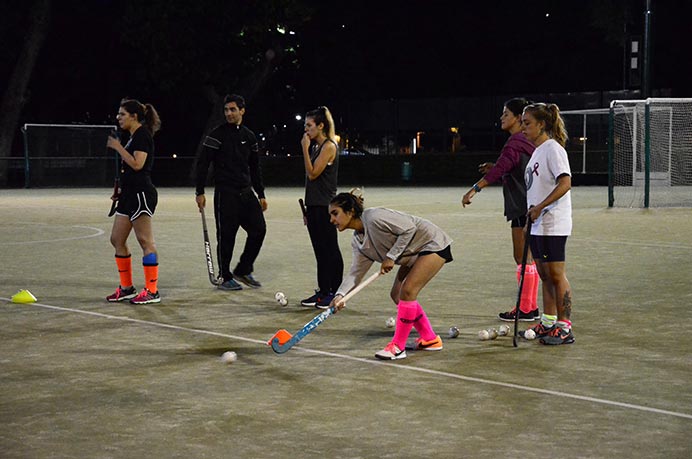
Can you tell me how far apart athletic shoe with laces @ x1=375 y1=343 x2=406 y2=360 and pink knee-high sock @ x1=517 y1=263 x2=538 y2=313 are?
6.25ft

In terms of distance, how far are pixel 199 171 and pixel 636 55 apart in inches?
894

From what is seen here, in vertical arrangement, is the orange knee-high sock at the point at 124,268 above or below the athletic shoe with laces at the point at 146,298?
above

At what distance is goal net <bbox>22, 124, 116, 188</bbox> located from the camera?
41531mm

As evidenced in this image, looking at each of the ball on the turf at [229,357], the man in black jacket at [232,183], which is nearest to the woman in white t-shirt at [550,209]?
the ball on the turf at [229,357]

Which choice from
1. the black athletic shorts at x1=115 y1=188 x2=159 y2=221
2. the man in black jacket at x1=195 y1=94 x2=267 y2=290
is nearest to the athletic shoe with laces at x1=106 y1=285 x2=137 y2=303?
the black athletic shorts at x1=115 y1=188 x2=159 y2=221

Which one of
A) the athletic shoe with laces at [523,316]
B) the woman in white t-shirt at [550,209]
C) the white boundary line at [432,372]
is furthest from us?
the athletic shoe with laces at [523,316]

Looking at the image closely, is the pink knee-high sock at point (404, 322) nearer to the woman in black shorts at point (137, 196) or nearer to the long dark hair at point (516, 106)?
the long dark hair at point (516, 106)

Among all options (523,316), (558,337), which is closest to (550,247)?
(558,337)

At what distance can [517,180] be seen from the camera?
910 centimetres

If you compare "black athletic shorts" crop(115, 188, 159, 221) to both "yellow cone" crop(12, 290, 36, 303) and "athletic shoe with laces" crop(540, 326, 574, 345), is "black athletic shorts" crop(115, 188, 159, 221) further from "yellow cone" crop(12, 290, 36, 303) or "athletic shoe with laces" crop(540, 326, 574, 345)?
"athletic shoe with laces" crop(540, 326, 574, 345)

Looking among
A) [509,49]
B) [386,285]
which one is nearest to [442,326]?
[386,285]

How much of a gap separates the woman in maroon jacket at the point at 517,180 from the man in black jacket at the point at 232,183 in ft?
8.86

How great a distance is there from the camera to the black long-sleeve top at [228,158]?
1076 centimetres

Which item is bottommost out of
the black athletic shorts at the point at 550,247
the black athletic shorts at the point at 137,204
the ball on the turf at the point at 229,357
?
the ball on the turf at the point at 229,357
